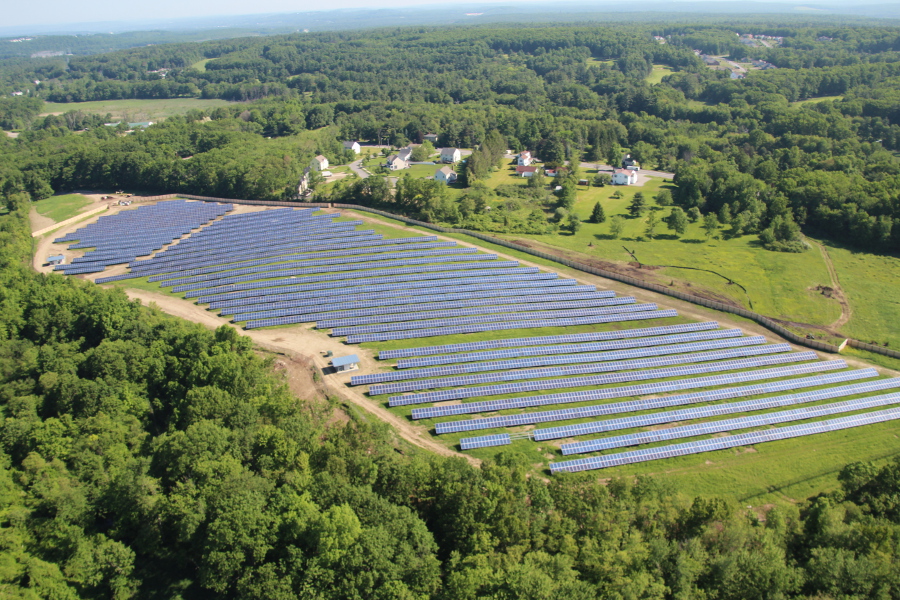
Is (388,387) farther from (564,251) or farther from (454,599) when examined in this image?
(564,251)

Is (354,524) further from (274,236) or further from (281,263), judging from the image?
(274,236)

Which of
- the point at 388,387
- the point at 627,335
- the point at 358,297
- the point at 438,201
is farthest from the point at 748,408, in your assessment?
the point at 438,201

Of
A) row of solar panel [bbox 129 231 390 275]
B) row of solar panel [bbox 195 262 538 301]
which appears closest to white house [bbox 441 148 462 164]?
row of solar panel [bbox 129 231 390 275]

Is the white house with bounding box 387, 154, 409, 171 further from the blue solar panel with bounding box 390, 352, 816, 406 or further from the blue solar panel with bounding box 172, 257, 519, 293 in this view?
the blue solar panel with bounding box 390, 352, 816, 406

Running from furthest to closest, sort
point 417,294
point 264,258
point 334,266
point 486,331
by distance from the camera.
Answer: point 264,258, point 334,266, point 417,294, point 486,331

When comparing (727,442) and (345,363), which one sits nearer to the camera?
(727,442)

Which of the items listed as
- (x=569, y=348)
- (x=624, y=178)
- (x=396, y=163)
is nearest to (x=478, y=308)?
(x=569, y=348)

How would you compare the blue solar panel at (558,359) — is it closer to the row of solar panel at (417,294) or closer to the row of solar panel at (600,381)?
the row of solar panel at (600,381)
